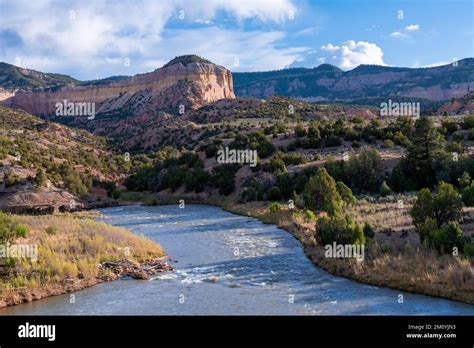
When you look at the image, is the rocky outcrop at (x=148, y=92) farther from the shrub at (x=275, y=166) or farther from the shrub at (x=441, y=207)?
the shrub at (x=441, y=207)

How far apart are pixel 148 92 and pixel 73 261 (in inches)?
4666

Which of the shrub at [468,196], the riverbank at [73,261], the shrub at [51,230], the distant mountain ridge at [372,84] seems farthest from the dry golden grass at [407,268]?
the distant mountain ridge at [372,84]

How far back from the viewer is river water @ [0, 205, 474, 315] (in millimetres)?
15508

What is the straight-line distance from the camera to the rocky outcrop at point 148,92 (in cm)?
12475

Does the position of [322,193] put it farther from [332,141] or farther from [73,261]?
[332,141]

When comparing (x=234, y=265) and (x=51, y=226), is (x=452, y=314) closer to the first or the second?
(x=234, y=265)

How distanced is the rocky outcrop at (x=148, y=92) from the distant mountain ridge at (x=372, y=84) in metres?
38.0

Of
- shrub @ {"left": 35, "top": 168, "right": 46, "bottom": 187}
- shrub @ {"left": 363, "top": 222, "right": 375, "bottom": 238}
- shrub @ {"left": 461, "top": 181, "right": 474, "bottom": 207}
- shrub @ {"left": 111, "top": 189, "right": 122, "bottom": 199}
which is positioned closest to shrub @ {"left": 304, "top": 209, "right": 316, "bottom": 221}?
shrub @ {"left": 363, "top": 222, "right": 375, "bottom": 238}

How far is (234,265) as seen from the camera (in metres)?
21.8

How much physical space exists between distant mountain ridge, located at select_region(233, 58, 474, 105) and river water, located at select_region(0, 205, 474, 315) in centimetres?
11174

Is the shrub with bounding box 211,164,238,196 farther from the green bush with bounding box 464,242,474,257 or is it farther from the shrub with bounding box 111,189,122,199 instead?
the green bush with bounding box 464,242,474,257

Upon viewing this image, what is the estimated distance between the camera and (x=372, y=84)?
175 m
